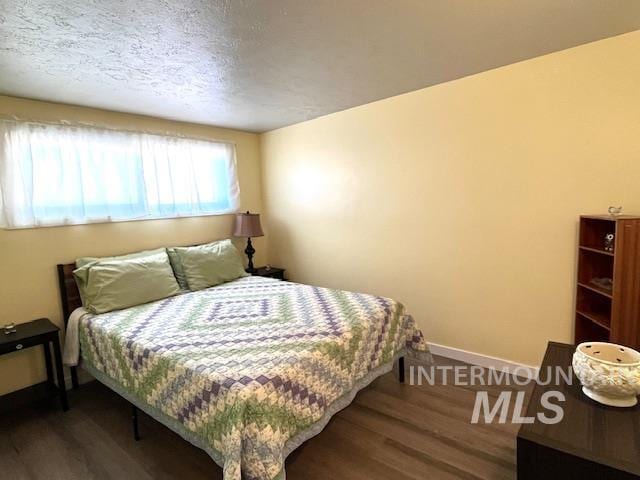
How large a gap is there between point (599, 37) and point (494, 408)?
2.41 m

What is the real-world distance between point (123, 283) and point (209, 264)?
0.76m

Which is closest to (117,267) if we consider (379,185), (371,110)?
(379,185)

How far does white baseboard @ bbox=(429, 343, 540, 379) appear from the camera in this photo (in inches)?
101

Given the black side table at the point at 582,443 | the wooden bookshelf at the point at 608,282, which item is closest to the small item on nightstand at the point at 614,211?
the wooden bookshelf at the point at 608,282

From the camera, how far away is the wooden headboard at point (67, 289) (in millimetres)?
2666

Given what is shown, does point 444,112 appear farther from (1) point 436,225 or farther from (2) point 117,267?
(2) point 117,267

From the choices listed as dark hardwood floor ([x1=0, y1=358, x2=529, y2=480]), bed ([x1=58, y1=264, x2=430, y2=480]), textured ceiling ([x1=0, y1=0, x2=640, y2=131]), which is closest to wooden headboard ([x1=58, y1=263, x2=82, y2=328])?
bed ([x1=58, y1=264, x2=430, y2=480])

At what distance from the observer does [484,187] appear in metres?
2.60

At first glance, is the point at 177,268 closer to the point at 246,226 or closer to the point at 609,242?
the point at 246,226

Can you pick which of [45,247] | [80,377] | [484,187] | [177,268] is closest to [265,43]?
[484,187]

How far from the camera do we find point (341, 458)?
6.13 ft

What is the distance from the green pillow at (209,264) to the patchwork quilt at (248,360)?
35cm

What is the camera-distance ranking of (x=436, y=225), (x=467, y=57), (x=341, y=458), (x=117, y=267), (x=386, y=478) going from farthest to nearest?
1. (x=436, y=225)
2. (x=117, y=267)
3. (x=467, y=57)
4. (x=341, y=458)
5. (x=386, y=478)

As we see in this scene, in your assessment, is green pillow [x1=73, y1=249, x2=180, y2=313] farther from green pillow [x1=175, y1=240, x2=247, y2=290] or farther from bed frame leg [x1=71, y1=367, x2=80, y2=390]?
bed frame leg [x1=71, y1=367, x2=80, y2=390]
